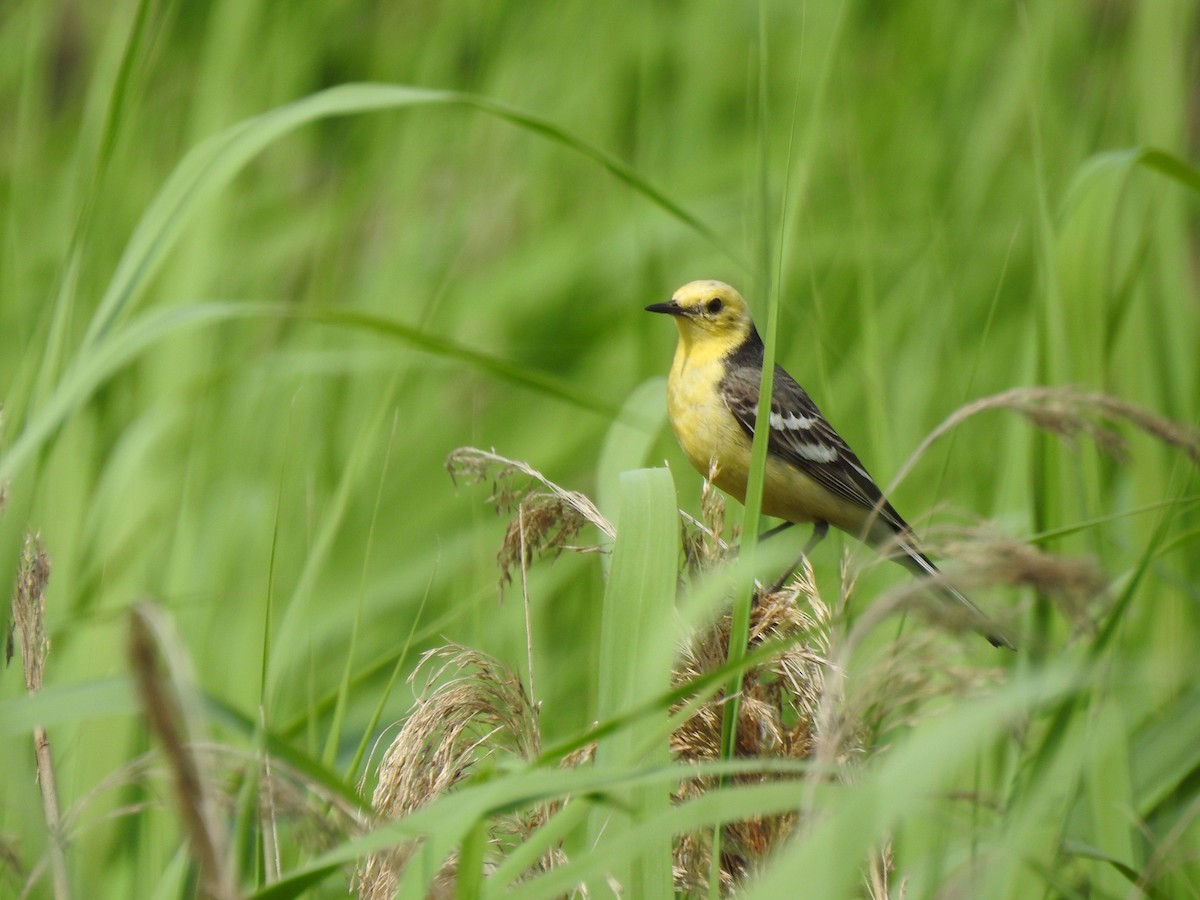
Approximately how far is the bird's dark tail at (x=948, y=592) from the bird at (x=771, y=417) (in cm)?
49

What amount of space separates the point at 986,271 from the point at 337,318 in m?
3.35

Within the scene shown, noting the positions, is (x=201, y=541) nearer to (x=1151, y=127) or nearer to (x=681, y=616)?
(x=681, y=616)

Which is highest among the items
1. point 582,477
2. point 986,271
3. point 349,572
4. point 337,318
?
point 986,271

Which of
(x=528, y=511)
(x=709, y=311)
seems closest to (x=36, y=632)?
(x=528, y=511)

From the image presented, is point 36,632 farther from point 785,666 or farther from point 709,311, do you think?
point 709,311

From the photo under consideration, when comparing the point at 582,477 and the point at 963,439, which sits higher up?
the point at 963,439

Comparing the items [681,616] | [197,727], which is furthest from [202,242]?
[197,727]

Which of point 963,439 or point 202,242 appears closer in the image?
point 963,439

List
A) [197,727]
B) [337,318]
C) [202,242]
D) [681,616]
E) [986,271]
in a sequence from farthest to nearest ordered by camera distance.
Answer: [986,271]
[202,242]
[337,318]
[681,616]
[197,727]

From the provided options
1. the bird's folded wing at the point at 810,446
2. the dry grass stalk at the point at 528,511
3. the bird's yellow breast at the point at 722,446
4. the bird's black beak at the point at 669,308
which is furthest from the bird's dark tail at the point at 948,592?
the bird's black beak at the point at 669,308

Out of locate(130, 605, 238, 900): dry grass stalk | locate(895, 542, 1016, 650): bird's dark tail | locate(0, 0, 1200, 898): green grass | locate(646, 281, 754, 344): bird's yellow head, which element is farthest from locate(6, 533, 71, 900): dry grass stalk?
locate(646, 281, 754, 344): bird's yellow head

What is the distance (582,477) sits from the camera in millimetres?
4473

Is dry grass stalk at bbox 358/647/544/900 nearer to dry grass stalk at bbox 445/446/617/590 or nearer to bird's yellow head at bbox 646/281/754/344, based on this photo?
dry grass stalk at bbox 445/446/617/590

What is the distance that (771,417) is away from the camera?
4051mm
